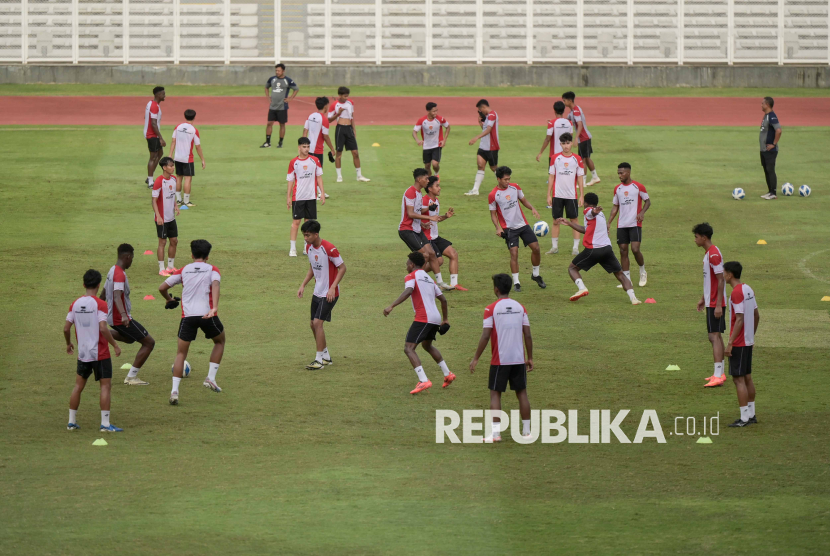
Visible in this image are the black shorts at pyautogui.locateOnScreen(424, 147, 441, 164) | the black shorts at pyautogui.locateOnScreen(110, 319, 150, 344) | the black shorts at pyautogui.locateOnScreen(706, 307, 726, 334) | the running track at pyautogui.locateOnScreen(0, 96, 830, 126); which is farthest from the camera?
the running track at pyautogui.locateOnScreen(0, 96, 830, 126)

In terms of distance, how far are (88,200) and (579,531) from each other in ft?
61.9

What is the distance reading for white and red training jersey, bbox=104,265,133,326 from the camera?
→ 12.5m

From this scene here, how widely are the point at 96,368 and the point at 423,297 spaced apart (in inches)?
155

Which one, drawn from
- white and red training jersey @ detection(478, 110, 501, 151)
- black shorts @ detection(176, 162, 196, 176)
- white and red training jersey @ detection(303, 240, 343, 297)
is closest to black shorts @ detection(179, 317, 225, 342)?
white and red training jersey @ detection(303, 240, 343, 297)

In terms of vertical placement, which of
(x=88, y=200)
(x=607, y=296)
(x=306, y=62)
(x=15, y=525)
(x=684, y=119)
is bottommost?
(x=15, y=525)

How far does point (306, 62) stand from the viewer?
141 feet

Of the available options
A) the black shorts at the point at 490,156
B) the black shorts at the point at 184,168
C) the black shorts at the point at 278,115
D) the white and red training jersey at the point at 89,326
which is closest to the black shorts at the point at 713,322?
the white and red training jersey at the point at 89,326

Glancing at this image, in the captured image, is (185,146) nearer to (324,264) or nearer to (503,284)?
(324,264)

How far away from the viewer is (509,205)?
17859mm

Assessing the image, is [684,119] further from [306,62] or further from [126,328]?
[126,328]

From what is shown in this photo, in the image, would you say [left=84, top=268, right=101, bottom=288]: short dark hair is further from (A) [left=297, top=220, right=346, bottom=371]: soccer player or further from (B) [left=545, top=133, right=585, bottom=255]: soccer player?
(B) [left=545, top=133, right=585, bottom=255]: soccer player

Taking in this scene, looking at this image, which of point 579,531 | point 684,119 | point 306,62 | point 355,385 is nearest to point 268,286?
point 355,385

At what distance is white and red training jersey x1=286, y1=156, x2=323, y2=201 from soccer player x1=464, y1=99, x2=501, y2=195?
18.5 ft

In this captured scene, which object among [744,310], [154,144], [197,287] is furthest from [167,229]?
A: [744,310]
